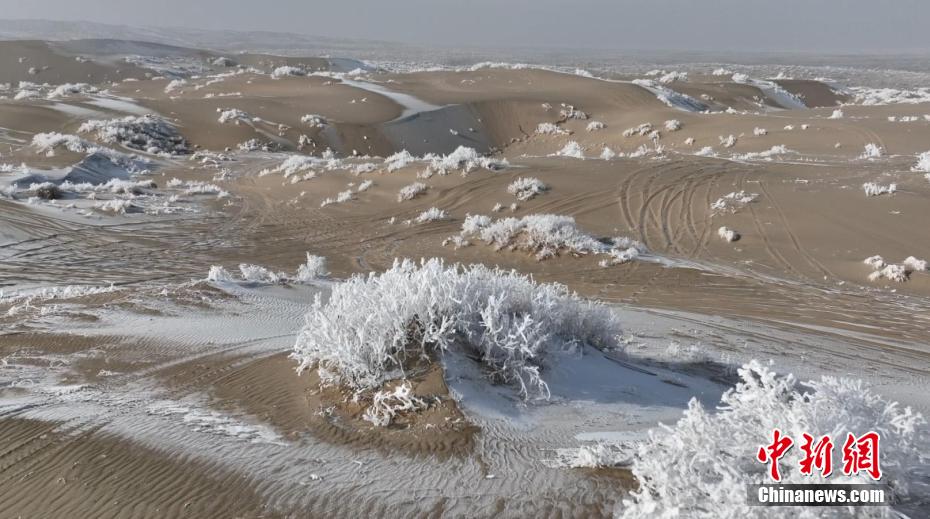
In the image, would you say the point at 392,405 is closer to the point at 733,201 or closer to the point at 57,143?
the point at 733,201

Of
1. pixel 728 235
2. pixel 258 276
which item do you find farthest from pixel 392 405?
pixel 728 235

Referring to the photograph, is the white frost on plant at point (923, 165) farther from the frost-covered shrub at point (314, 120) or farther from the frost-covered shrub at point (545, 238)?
the frost-covered shrub at point (314, 120)

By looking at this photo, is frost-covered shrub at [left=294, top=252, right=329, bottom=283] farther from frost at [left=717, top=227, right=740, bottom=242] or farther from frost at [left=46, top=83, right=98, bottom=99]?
frost at [left=46, top=83, right=98, bottom=99]

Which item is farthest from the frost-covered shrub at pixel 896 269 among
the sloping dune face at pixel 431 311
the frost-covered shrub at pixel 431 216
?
the frost-covered shrub at pixel 431 216

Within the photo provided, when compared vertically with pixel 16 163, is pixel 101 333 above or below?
below

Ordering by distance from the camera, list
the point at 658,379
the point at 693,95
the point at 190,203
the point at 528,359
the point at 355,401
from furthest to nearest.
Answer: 1. the point at 693,95
2. the point at 190,203
3. the point at 658,379
4. the point at 528,359
5. the point at 355,401

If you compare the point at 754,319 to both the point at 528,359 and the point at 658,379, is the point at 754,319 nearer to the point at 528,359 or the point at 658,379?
the point at 658,379

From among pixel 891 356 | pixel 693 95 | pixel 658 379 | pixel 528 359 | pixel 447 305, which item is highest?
pixel 693 95

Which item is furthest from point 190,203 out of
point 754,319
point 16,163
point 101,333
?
point 754,319

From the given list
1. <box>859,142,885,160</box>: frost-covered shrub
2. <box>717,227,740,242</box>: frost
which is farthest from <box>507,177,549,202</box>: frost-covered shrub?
<box>859,142,885,160</box>: frost-covered shrub
